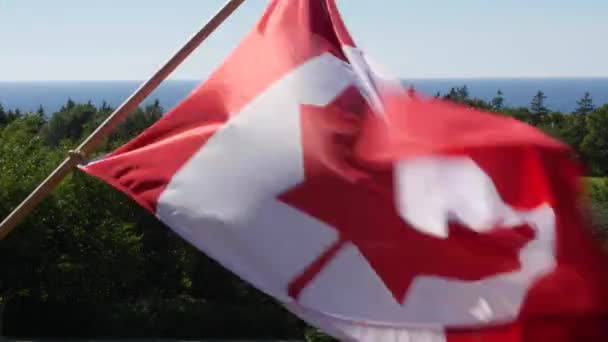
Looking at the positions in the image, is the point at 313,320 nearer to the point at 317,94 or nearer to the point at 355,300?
the point at 355,300

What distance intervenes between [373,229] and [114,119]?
72.8 inches

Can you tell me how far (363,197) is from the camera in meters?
7.01

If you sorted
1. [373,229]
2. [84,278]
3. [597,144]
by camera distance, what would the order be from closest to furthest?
[373,229] < [84,278] < [597,144]

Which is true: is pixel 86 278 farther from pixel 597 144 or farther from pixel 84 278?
pixel 597 144

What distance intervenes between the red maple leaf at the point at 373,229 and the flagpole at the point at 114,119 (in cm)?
89

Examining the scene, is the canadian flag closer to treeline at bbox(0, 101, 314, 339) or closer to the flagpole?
the flagpole

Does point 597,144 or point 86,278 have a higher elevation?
point 86,278

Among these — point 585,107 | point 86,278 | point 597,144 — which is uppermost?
point 86,278

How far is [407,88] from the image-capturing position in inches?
300

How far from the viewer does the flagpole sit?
23.0 ft

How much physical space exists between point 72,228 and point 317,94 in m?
22.4

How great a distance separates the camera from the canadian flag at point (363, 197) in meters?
6.56

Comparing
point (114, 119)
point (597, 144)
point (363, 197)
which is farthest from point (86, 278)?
point (597, 144)

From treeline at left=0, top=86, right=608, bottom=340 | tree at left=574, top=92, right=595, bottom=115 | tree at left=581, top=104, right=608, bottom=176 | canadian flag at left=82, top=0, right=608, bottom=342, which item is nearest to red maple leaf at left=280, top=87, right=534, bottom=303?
canadian flag at left=82, top=0, right=608, bottom=342
